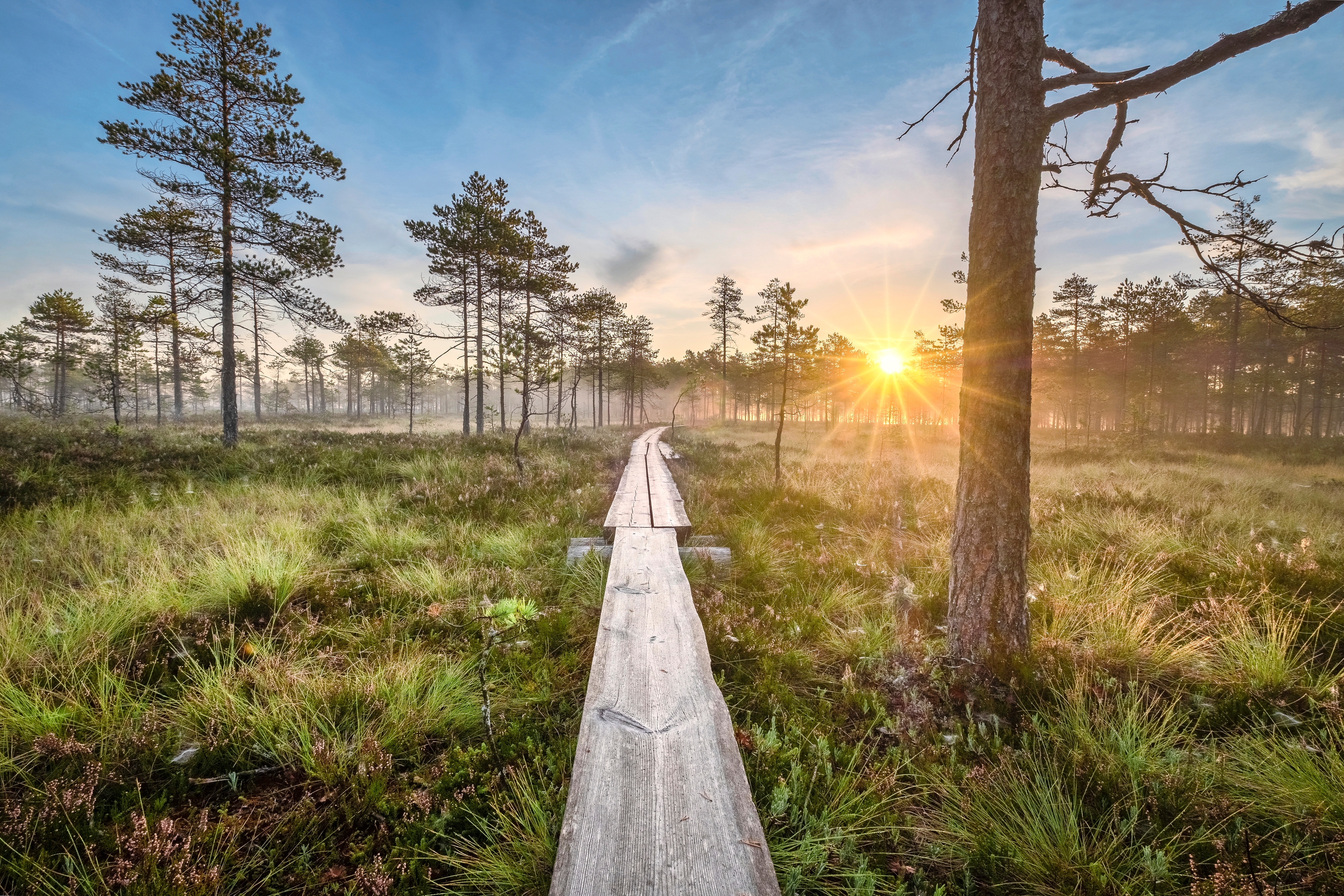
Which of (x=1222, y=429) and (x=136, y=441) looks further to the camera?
(x=1222, y=429)

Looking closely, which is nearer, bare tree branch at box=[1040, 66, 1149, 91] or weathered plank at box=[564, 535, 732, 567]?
bare tree branch at box=[1040, 66, 1149, 91]

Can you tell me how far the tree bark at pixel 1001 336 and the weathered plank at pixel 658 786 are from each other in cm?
208

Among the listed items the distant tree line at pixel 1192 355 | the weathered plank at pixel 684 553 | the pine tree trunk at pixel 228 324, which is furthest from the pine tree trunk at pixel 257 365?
the distant tree line at pixel 1192 355

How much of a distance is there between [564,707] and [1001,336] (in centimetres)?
374

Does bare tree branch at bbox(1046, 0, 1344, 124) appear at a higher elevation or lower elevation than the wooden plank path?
higher

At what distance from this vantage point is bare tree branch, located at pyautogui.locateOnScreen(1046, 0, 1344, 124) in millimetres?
2395

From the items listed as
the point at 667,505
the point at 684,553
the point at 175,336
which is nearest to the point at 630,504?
the point at 667,505

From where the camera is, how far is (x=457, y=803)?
2.13m

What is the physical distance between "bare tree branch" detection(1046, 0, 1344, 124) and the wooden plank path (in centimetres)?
431

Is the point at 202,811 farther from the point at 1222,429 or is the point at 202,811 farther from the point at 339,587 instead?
the point at 1222,429

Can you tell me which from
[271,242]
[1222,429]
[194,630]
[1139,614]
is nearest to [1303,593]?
[1139,614]

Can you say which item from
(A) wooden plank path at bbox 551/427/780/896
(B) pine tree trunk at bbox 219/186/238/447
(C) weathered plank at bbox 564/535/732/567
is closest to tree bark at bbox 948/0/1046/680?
(A) wooden plank path at bbox 551/427/780/896

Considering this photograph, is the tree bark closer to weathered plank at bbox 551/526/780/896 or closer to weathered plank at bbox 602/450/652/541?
weathered plank at bbox 551/526/780/896

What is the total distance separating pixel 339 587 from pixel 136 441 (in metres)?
12.9
